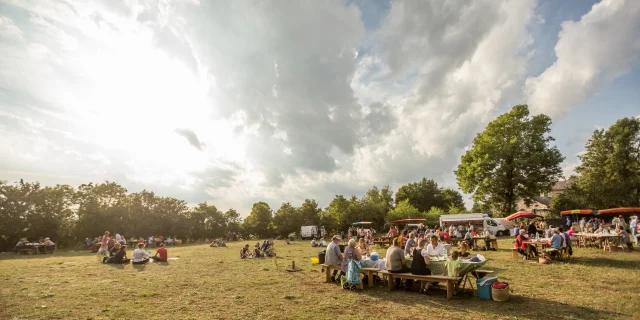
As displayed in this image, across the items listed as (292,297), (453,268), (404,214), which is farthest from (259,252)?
(404,214)

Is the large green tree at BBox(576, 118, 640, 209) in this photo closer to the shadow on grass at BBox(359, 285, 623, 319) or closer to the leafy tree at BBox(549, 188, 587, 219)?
the leafy tree at BBox(549, 188, 587, 219)

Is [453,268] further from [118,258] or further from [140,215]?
[140,215]

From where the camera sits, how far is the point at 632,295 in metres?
8.11

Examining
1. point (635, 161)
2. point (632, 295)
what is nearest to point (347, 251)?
point (632, 295)

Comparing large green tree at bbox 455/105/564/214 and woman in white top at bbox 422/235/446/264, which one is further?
large green tree at bbox 455/105/564/214

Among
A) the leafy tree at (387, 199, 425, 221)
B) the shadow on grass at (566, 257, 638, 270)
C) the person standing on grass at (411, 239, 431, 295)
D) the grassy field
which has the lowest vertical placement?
the grassy field

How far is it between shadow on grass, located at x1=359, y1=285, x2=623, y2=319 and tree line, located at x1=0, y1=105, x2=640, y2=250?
30.4 metres

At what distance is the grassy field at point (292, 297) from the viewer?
23.6 ft

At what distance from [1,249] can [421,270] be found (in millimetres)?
41404

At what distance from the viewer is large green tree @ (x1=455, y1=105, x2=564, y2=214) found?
34125 millimetres

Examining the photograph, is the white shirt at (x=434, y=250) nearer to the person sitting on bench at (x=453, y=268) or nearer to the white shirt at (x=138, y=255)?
the person sitting on bench at (x=453, y=268)

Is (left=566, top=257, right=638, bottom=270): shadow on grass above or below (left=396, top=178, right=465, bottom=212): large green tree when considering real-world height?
below

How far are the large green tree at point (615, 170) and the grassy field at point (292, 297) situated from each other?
37473 mm

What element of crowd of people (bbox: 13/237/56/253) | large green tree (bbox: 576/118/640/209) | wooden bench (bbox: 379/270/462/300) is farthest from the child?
large green tree (bbox: 576/118/640/209)
